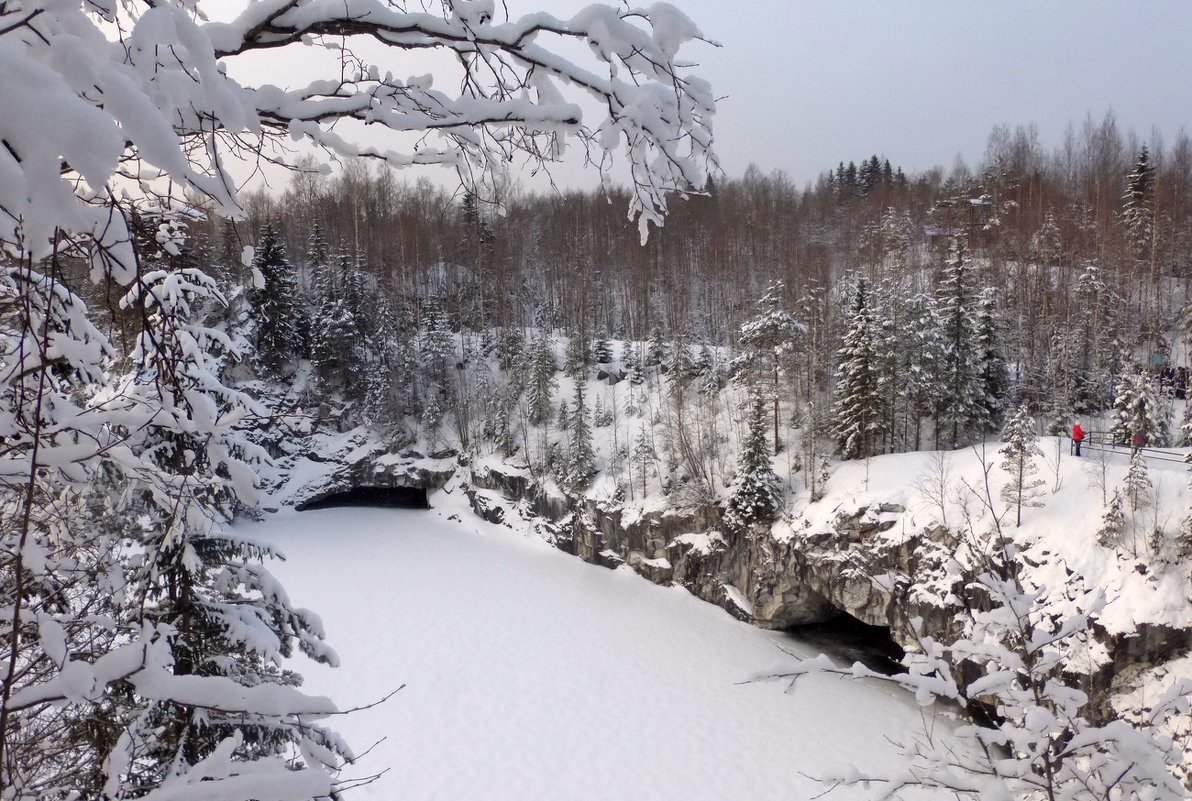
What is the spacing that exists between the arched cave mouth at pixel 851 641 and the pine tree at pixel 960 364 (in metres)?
6.43

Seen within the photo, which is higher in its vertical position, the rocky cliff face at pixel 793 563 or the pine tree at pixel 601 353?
the pine tree at pixel 601 353

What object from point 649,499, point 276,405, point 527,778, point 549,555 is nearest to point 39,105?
point 527,778

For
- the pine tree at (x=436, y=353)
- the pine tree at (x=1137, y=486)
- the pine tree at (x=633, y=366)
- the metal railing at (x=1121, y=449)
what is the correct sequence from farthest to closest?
the pine tree at (x=436, y=353) → the pine tree at (x=633, y=366) → the metal railing at (x=1121, y=449) → the pine tree at (x=1137, y=486)

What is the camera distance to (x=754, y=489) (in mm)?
16281

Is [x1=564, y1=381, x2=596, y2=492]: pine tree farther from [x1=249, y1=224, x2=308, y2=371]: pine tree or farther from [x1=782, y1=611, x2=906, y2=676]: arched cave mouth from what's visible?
[x1=249, y1=224, x2=308, y2=371]: pine tree

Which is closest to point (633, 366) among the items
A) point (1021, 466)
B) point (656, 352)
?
point (656, 352)

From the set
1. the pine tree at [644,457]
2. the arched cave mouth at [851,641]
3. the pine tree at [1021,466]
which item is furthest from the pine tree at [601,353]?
the pine tree at [1021,466]

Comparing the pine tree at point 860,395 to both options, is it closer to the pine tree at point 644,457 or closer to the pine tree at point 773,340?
the pine tree at point 773,340

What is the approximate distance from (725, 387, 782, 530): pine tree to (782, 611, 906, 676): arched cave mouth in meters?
3.10

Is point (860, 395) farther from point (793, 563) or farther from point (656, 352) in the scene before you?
point (656, 352)

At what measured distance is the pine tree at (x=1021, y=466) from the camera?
1230 centimetres

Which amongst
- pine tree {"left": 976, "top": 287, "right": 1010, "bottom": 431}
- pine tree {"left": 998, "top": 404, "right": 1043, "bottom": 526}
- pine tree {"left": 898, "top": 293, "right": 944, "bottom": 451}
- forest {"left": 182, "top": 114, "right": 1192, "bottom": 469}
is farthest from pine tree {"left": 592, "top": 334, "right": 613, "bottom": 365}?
pine tree {"left": 998, "top": 404, "right": 1043, "bottom": 526}

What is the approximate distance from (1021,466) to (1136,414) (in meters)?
4.83

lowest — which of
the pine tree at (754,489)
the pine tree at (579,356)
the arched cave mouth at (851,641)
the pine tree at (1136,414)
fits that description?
the arched cave mouth at (851,641)
